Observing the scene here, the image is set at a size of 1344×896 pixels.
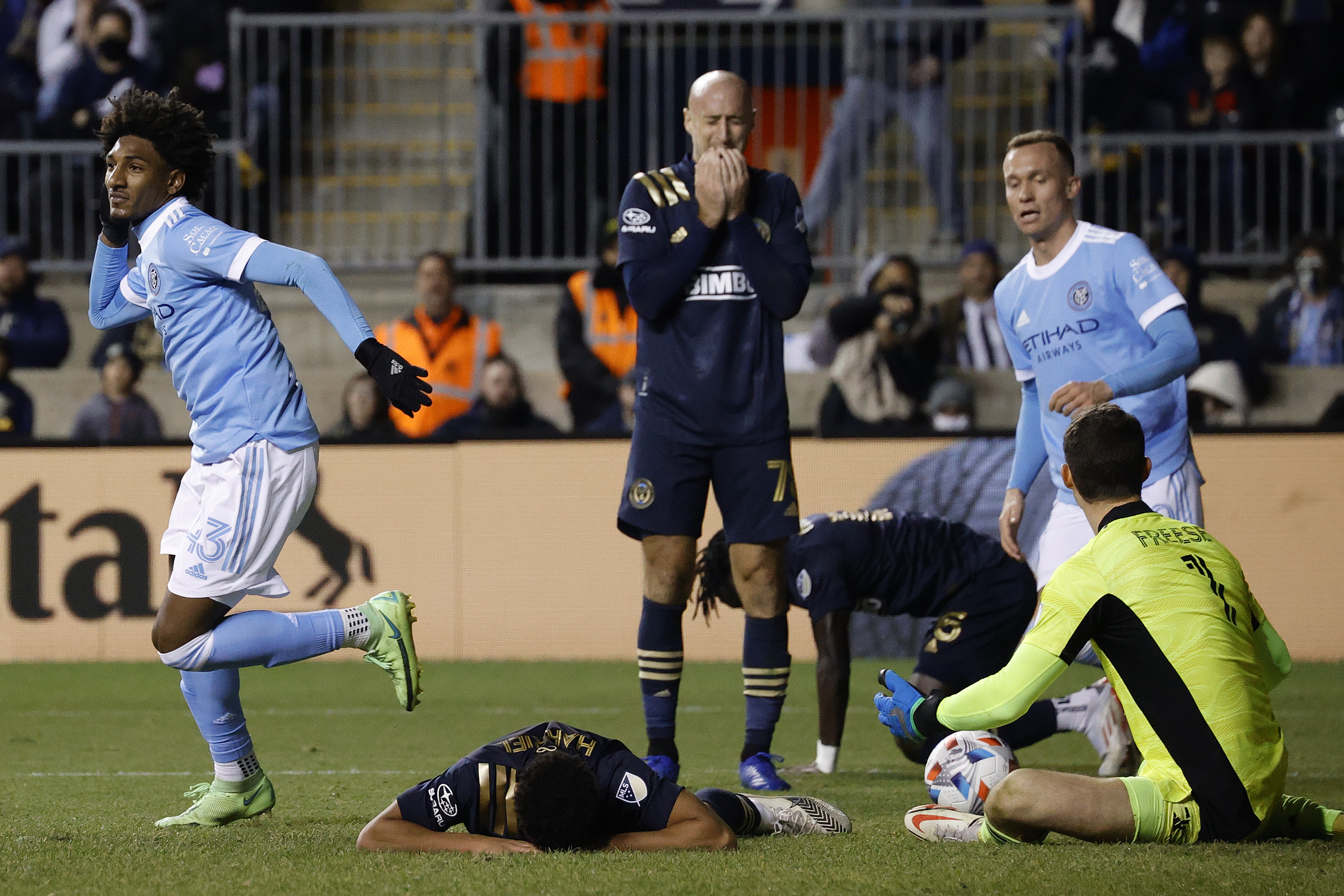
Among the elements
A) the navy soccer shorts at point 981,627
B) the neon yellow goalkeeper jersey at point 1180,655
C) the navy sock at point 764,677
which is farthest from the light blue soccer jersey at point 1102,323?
the neon yellow goalkeeper jersey at point 1180,655

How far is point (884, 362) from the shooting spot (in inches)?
416

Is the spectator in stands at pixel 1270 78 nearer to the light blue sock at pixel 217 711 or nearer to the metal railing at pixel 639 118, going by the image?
the metal railing at pixel 639 118

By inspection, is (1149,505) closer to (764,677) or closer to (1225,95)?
(764,677)

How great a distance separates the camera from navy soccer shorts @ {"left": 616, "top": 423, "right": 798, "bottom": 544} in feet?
18.3

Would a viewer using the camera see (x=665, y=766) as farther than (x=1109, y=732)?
No

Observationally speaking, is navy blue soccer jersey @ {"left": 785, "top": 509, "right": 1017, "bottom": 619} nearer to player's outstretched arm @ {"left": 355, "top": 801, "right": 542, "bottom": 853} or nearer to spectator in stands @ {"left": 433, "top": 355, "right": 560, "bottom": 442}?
Result: player's outstretched arm @ {"left": 355, "top": 801, "right": 542, "bottom": 853}

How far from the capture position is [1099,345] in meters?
5.74

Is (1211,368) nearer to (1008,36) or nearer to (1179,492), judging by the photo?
(1008,36)

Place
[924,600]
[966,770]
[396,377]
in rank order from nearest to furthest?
[396,377] → [966,770] → [924,600]

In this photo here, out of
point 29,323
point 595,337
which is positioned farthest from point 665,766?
point 29,323

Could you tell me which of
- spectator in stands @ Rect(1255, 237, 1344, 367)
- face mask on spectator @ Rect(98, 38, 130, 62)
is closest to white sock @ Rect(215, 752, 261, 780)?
spectator in stands @ Rect(1255, 237, 1344, 367)

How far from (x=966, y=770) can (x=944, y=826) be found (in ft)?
1.87

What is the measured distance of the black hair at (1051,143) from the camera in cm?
579

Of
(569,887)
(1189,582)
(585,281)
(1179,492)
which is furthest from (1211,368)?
(569,887)
